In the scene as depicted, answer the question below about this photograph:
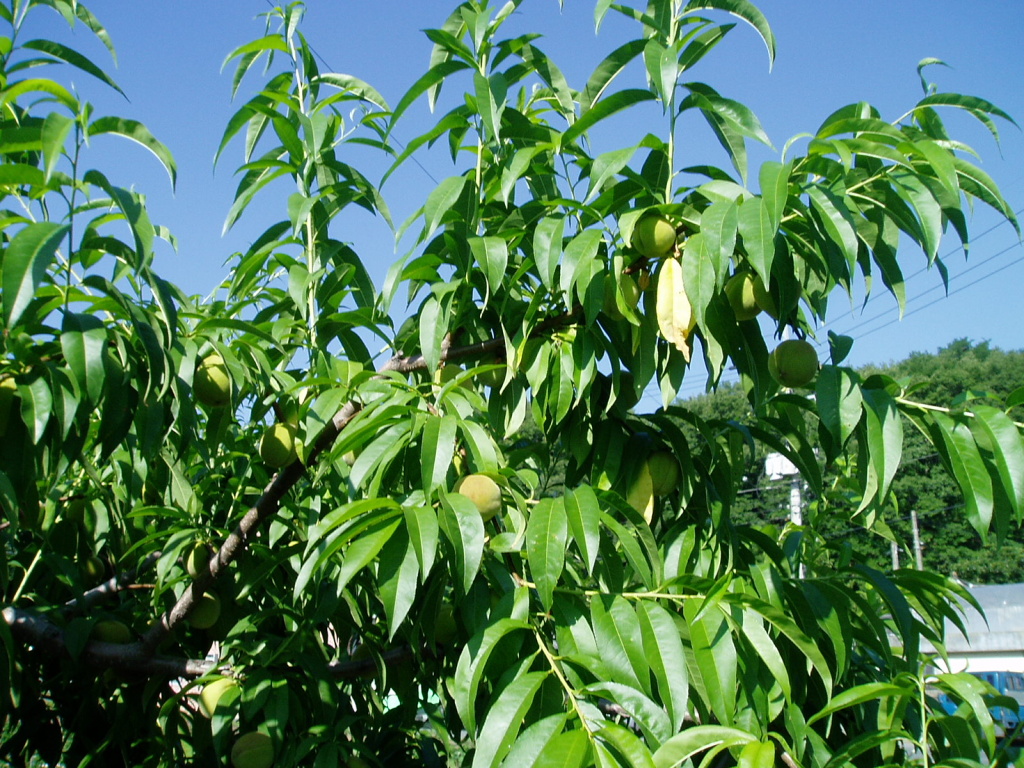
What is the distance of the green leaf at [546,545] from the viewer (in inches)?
39.4

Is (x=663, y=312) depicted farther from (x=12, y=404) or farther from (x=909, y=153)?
(x=12, y=404)

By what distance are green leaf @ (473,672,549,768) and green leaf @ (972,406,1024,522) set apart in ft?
2.37

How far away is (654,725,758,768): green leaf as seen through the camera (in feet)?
2.98

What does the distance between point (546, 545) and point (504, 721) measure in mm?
223

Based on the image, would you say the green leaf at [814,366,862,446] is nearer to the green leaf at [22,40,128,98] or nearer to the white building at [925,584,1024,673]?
the green leaf at [22,40,128,98]

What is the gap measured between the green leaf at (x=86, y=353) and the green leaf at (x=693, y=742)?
0.81 meters

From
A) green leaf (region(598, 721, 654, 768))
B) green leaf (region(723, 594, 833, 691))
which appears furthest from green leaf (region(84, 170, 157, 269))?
green leaf (region(723, 594, 833, 691))

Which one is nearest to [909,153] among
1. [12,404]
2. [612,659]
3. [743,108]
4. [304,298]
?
[743,108]

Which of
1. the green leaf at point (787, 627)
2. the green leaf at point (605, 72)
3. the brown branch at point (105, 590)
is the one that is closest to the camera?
the green leaf at point (787, 627)

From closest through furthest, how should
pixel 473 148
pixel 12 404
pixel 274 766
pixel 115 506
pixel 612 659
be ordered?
1. pixel 612 659
2. pixel 12 404
3. pixel 274 766
4. pixel 473 148
5. pixel 115 506

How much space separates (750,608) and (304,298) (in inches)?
38.9

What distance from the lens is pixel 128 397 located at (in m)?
1.19

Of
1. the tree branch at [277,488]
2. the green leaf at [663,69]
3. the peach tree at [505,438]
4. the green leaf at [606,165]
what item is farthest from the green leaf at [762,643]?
the green leaf at [663,69]

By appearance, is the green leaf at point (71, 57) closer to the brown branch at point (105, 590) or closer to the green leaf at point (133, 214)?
the green leaf at point (133, 214)
